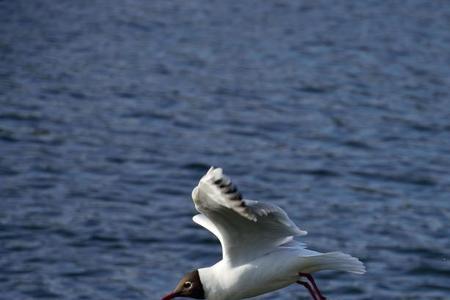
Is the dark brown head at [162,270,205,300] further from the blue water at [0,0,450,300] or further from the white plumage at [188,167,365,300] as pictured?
the blue water at [0,0,450,300]

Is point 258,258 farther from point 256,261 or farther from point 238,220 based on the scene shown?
point 238,220

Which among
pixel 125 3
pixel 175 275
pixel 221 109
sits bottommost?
pixel 175 275

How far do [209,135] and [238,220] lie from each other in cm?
754

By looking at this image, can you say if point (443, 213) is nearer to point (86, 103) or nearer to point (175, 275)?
point (175, 275)

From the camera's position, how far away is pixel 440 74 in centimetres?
1702

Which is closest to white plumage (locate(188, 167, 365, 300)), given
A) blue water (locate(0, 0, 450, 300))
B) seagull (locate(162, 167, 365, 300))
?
seagull (locate(162, 167, 365, 300))

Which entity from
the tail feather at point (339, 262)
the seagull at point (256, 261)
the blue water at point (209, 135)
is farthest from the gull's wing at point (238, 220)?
the blue water at point (209, 135)

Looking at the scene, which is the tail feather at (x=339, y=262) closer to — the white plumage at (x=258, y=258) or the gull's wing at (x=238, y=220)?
the white plumage at (x=258, y=258)

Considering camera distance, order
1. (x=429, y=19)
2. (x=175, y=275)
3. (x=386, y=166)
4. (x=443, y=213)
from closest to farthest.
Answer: (x=175, y=275) < (x=443, y=213) < (x=386, y=166) < (x=429, y=19)

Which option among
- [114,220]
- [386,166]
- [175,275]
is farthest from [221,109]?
[175,275]

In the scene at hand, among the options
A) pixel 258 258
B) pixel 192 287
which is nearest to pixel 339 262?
pixel 258 258

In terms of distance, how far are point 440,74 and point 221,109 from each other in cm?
Result: 377

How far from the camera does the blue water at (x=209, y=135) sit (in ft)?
36.5

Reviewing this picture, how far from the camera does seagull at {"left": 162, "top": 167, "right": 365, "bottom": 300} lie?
706cm
